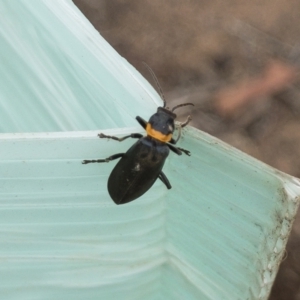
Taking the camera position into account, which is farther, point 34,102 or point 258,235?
point 34,102

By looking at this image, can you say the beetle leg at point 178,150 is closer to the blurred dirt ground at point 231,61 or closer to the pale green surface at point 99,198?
the pale green surface at point 99,198

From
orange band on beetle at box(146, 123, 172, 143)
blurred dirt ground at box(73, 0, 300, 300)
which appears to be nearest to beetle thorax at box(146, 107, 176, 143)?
orange band on beetle at box(146, 123, 172, 143)

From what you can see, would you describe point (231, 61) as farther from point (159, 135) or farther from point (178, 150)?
point (178, 150)

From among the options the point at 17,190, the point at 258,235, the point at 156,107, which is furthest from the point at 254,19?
the point at 17,190

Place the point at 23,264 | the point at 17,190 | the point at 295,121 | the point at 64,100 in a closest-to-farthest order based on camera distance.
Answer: the point at 17,190, the point at 23,264, the point at 64,100, the point at 295,121

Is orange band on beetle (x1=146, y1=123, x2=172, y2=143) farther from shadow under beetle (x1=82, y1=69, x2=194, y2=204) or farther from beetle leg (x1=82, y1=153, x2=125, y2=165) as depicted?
beetle leg (x1=82, y1=153, x2=125, y2=165)

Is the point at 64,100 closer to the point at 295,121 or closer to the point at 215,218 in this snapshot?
the point at 215,218

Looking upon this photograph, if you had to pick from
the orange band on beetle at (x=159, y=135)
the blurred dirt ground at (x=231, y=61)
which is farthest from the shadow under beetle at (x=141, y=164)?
the blurred dirt ground at (x=231, y=61)

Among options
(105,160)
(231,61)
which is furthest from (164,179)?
(231,61)
